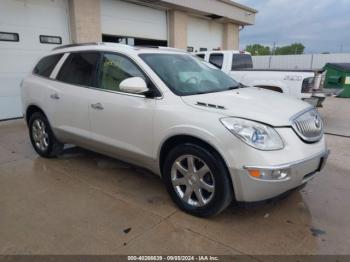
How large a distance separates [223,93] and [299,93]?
4.49m

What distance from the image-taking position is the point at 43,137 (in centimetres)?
496

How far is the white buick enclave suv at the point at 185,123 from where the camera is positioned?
8.86 ft

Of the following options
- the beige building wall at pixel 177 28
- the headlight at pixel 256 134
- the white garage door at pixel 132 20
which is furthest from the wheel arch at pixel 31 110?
the beige building wall at pixel 177 28

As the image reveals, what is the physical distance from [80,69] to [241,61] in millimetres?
6138

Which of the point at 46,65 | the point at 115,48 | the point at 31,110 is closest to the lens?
the point at 115,48

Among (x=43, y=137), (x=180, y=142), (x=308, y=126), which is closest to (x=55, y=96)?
(x=43, y=137)

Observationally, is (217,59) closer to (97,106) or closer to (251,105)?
(97,106)

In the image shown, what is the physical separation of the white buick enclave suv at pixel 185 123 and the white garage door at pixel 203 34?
1092 centimetres

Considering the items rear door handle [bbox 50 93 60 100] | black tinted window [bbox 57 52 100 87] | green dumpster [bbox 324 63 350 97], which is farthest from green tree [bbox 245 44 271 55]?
rear door handle [bbox 50 93 60 100]

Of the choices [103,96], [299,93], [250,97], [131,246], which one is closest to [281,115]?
[250,97]

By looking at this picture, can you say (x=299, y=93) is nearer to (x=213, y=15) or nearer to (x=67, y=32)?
(x=67, y=32)

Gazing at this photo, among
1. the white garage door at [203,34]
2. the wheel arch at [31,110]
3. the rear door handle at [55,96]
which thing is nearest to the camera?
the rear door handle at [55,96]

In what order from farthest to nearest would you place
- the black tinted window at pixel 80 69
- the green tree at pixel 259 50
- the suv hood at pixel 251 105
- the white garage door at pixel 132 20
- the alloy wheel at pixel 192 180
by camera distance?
the green tree at pixel 259 50 → the white garage door at pixel 132 20 → the black tinted window at pixel 80 69 → the alloy wheel at pixel 192 180 → the suv hood at pixel 251 105

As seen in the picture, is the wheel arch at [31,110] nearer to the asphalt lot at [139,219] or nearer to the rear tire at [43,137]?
the rear tire at [43,137]
